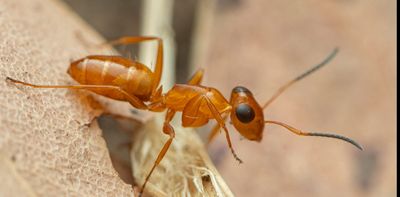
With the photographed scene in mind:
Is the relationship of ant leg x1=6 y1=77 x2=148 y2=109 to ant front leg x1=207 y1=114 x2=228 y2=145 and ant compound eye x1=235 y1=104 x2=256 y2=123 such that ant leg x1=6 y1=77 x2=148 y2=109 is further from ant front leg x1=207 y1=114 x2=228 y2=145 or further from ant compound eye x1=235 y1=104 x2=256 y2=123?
ant compound eye x1=235 y1=104 x2=256 y2=123

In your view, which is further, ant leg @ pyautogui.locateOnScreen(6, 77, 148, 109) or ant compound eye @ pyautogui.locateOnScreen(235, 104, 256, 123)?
ant compound eye @ pyautogui.locateOnScreen(235, 104, 256, 123)

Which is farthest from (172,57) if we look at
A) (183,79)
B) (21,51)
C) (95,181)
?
(95,181)

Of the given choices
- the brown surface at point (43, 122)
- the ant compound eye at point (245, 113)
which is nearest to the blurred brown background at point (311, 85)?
the ant compound eye at point (245, 113)

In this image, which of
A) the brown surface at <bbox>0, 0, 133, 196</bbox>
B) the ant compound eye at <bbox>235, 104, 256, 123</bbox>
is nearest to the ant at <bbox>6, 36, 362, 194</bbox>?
the ant compound eye at <bbox>235, 104, 256, 123</bbox>

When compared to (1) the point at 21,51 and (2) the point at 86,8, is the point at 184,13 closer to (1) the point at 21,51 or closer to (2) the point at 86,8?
(2) the point at 86,8

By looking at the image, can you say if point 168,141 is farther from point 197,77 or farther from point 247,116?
point 197,77
